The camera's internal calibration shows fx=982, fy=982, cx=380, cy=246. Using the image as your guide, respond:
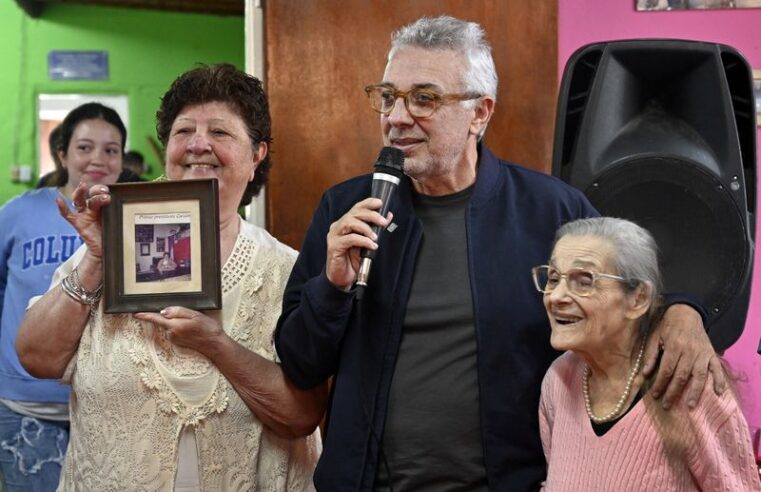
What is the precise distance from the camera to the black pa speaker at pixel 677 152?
6.81 ft

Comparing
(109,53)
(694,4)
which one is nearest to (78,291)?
(694,4)

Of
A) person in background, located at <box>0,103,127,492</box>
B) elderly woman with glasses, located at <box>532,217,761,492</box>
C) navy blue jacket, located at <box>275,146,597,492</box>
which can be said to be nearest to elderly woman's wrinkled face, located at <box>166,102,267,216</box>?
navy blue jacket, located at <box>275,146,597,492</box>

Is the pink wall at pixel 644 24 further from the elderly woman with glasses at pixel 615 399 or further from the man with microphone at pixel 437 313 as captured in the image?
the elderly woman with glasses at pixel 615 399

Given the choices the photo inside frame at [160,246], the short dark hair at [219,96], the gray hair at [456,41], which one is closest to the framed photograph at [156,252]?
the photo inside frame at [160,246]

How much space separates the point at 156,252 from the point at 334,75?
1008 mm

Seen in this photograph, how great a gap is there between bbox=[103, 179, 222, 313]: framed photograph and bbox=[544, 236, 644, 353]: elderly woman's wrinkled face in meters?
0.61

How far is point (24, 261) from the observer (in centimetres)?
280

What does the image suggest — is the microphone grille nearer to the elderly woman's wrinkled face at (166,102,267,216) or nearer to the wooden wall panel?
the elderly woman's wrinkled face at (166,102,267,216)

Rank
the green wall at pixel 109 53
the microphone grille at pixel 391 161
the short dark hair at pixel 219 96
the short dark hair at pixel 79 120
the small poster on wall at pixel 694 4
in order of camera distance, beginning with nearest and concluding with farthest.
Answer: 1. the microphone grille at pixel 391 161
2. the short dark hair at pixel 219 96
3. the short dark hair at pixel 79 120
4. the small poster on wall at pixel 694 4
5. the green wall at pixel 109 53

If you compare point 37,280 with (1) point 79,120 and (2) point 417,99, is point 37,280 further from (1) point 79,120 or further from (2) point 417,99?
(2) point 417,99

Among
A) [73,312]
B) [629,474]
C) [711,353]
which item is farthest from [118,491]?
[711,353]

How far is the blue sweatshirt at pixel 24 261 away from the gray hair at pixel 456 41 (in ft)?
4.77

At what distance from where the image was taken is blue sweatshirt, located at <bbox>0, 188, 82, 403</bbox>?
2.75 metres

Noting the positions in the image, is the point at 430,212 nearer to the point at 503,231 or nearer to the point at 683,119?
the point at 503,231
